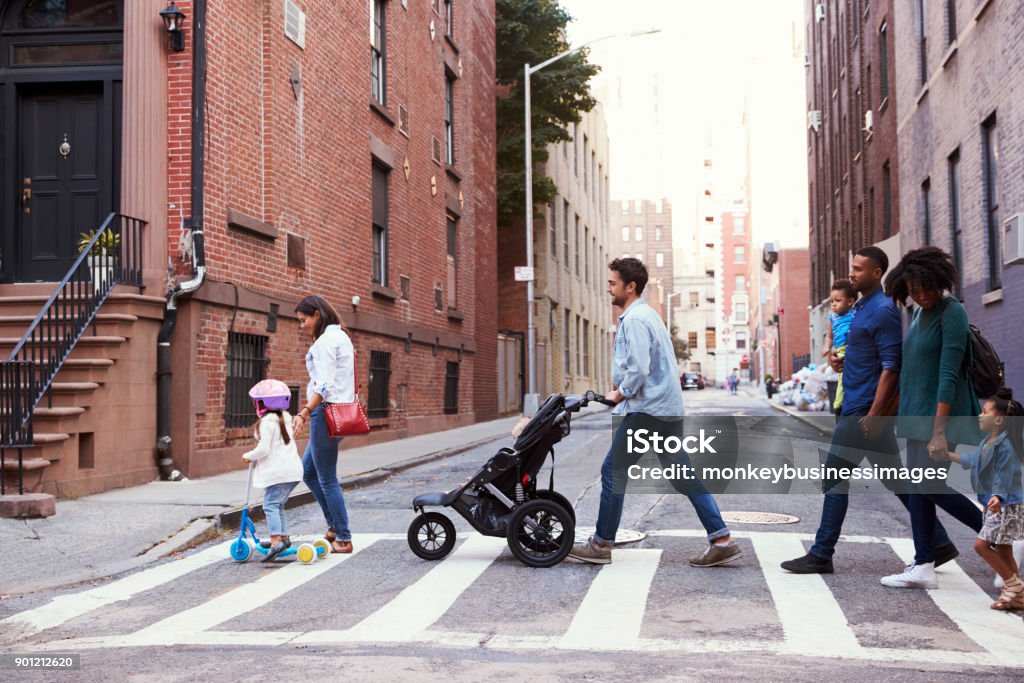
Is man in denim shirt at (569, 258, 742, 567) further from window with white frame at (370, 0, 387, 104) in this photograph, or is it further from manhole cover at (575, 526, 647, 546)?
window with white frame at (370, 0, 387, 104)

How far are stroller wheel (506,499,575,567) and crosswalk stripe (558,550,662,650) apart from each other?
0.33 m

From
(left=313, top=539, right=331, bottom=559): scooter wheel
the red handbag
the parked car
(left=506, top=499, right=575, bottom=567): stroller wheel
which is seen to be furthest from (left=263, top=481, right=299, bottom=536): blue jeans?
the parked car

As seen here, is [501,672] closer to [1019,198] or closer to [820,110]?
[1019,198]

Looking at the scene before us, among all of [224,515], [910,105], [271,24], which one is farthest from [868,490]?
[910,105]

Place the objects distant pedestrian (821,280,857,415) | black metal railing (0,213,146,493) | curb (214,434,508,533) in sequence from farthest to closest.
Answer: black metal railing (0,213,146,493) < curb (214,434,508,533) < distant pedestrian (821,280,857,415)

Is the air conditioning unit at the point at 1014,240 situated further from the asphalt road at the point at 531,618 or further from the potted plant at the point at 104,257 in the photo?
the potted plant at the point at 104,257

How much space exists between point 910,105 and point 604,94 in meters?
114

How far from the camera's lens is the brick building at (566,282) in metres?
34.3

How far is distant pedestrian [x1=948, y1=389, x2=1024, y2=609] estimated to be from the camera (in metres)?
5.71

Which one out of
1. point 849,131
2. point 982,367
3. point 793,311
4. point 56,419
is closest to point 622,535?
point 982,367

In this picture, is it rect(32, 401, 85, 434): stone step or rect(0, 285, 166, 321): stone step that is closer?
rect(32, 401, 85, 434): stone step

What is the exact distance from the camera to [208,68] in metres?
12.7

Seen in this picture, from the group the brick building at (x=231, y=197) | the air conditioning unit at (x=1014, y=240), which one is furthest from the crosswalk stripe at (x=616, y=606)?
the air conditioning unit at (x=1014, y=240)

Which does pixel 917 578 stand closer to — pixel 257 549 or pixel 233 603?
pixel 233 603
